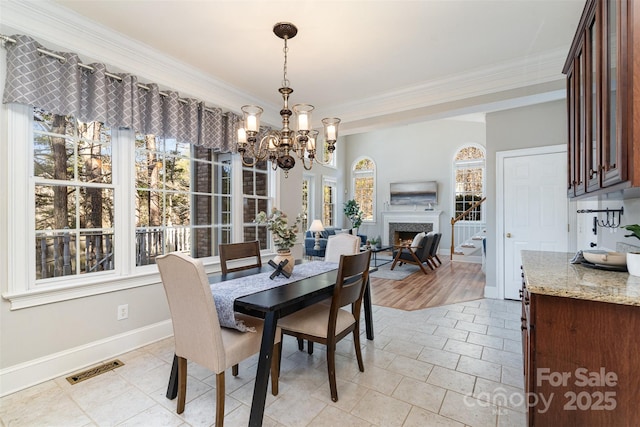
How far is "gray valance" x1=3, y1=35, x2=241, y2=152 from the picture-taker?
1974 millimetres

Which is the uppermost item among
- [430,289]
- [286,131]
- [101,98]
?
[101,98]

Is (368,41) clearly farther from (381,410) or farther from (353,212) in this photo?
(353,212)

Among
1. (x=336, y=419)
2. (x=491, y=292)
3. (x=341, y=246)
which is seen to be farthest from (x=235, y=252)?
(x=491, y=292)

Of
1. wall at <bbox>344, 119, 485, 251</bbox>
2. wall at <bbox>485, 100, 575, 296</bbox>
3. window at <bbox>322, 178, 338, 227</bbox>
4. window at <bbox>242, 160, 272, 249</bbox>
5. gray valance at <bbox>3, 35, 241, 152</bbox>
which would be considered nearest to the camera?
gray valance at <bbox>3, 35, 241, 152</bbox>

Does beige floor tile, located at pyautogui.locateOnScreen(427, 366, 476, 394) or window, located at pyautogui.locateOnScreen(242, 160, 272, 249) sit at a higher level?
window, located at pyautogui.locateOnScreen(242, 160, 272, 249)

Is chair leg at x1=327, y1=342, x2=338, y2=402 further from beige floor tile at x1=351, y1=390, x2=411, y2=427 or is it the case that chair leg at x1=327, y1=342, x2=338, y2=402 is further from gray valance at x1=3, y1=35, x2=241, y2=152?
gray valance at x1=3, y1=35, x2=241, y2=152

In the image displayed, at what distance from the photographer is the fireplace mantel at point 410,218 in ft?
28.6

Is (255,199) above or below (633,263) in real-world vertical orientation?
above

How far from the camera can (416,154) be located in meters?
9.16

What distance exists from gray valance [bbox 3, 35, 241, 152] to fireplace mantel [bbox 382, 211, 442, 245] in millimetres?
6943

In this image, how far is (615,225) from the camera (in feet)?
7.09

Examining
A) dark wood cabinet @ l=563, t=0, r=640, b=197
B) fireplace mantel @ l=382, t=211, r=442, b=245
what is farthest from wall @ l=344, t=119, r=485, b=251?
dark wood cabinet @ l=563, t=0, r=640, b=197

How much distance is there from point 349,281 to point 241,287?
0.75 meters

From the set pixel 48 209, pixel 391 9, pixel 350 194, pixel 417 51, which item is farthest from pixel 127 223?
pixel 350 194
